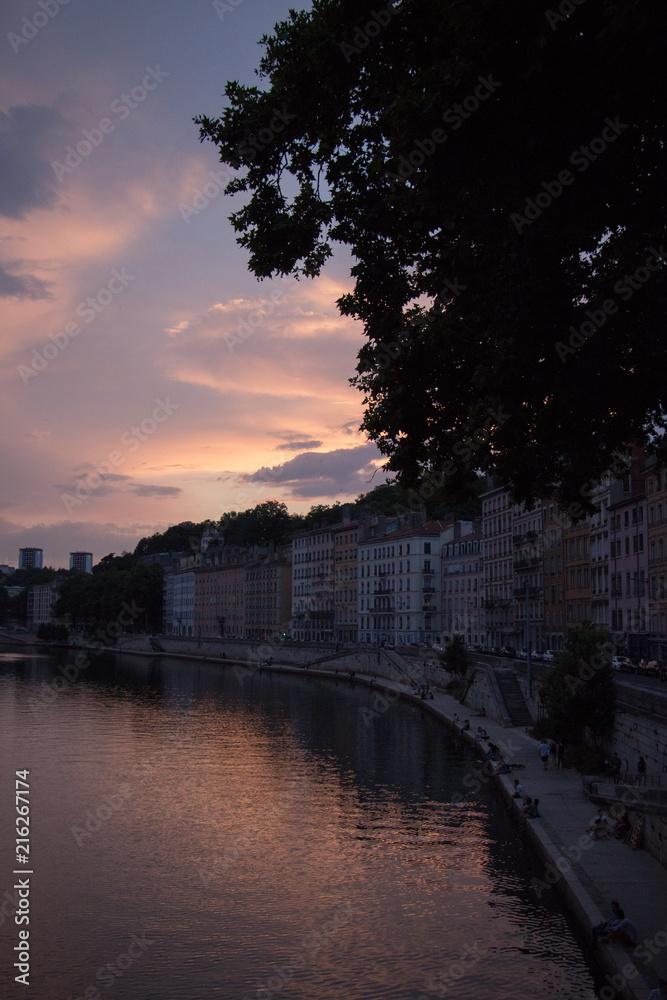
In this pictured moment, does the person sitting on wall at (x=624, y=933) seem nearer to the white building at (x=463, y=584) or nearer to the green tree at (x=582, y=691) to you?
the green tree at (x=582, y=691)

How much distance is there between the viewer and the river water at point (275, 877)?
21516mm

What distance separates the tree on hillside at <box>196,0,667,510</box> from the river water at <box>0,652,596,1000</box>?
38.1 feet

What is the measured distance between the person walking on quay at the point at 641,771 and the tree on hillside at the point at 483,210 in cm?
1262

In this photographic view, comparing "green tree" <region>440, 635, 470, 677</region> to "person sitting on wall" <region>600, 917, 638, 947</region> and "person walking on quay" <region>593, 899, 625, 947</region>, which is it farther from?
"person sitting on wall" <region>600, 917, 638, 947</region>

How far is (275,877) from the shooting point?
29.2 meters

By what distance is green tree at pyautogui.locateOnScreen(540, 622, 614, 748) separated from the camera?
37.4 metres

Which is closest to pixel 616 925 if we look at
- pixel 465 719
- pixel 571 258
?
pixel 571 258

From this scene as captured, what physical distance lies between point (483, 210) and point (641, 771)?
23.1 meters

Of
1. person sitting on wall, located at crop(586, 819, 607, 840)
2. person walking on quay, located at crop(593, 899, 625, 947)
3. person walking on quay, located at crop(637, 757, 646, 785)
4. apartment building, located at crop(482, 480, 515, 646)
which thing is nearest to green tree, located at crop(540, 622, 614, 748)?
person walking on quay, located at crop(637, 757, 646, 785)

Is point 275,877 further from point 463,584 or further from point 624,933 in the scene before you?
point 463,584

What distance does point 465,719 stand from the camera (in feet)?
201

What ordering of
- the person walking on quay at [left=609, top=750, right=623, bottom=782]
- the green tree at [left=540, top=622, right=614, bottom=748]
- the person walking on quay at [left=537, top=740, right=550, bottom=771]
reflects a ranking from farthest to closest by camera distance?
the person walking on quay at [left=537, top=740, right=550, bottom=771]
the green tree at [left=540, top=622, right=614, bottom=748]
the person walking on quay at [left=609, top=750, right=623, bottom=782]

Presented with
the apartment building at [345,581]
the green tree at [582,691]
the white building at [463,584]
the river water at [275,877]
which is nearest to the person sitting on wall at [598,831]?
the river water at [275,877]

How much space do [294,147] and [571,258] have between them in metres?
5.63
